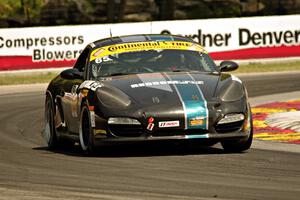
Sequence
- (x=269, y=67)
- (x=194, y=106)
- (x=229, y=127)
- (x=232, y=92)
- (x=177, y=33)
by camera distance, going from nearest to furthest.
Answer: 1. (x=194, y=106)
2. (x=229, y=127)
3. (x=232, y=92)
4. (x=269, y=67)
5. (x=177, y=33)

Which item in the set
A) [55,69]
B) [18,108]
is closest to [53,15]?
[55,69]

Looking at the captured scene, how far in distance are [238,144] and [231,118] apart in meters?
0.52

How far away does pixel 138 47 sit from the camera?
42.8ft

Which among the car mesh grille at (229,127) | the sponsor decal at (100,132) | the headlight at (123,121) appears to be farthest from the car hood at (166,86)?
the sponsor decal at (100,132)

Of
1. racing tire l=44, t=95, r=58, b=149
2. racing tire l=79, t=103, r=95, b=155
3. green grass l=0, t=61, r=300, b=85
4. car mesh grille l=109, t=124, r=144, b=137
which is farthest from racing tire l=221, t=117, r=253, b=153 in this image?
green grass l=0, t=61, r=300, b=85

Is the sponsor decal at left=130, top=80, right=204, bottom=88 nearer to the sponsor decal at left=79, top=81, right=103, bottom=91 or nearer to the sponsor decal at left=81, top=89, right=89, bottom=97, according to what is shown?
the sponsor decal at left=79, top=81, right=103, bottom=91

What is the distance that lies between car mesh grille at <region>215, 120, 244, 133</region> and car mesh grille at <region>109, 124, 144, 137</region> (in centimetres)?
83

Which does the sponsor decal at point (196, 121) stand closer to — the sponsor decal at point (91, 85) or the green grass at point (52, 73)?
the sponsor decal at point (91, 85)

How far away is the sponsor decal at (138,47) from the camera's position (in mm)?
12992

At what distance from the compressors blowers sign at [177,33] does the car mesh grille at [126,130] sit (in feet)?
62.9

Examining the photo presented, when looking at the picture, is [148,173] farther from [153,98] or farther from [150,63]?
[150,63]

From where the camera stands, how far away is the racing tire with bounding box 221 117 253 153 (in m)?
11.8

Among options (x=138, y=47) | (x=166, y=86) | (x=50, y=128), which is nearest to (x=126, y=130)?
(x=166, y=86)

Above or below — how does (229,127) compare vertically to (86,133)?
above
